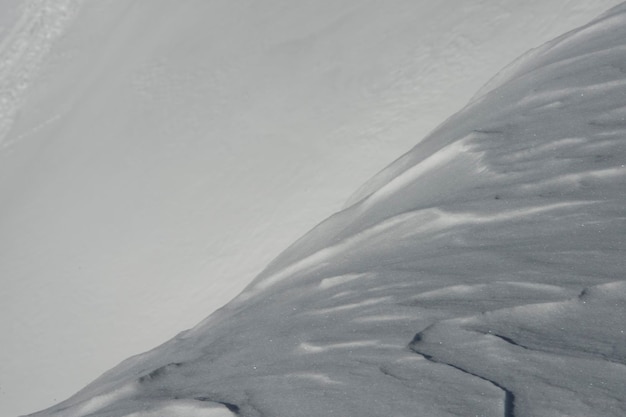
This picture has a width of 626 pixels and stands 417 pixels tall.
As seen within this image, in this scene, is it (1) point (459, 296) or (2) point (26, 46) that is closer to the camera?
(1) point (459, 296)

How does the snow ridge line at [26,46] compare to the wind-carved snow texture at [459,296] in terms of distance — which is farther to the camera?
the snow ridge line at [26,46]

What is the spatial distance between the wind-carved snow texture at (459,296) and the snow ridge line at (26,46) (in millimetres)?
3465

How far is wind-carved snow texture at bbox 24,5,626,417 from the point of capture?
933mm

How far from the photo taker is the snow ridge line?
15.9 ft

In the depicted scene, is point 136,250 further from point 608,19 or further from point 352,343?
point 352,343

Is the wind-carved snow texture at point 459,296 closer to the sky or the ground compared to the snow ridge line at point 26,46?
closer to the ground

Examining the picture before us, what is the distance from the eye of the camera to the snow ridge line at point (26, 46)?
15.9 ft

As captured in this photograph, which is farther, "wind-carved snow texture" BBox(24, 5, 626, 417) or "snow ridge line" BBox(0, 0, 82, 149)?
"snow ridge line" BBox(0, 0, 82, 149)

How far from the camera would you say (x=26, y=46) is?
198 inches

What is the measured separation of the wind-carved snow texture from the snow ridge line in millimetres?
3465

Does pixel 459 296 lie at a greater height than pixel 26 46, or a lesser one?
lesser

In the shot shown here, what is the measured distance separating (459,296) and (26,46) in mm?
4560

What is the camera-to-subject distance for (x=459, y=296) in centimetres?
119

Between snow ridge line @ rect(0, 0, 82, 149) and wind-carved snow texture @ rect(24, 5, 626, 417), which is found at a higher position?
snow ridge line @ rect(0, 0, 82, 149)
